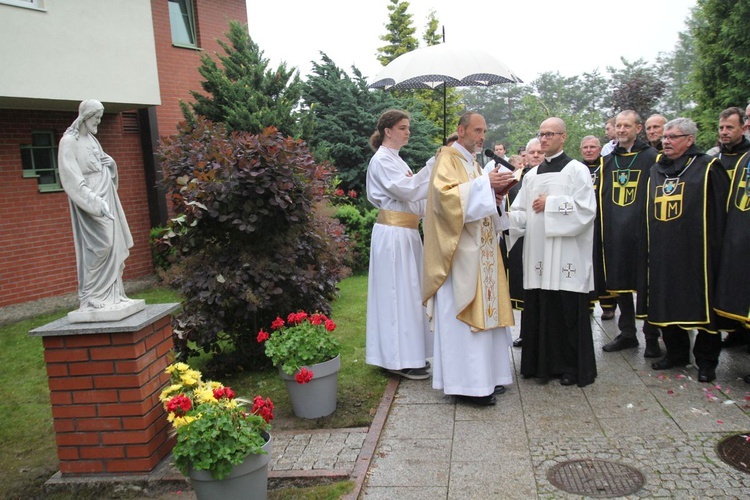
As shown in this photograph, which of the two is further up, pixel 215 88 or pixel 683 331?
pixel 215 88

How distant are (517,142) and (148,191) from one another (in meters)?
16.2

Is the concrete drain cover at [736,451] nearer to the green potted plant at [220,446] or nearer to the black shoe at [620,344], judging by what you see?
the black shoe at [620,344]

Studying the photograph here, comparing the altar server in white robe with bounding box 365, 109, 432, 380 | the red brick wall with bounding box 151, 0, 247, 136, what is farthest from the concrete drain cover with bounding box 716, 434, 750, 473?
the red brick wall with bounding box 151, 0, 247, 136

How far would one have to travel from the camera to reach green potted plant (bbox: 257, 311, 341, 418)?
486 centimetres

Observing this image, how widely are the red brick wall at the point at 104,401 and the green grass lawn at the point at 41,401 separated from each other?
1.01 feet

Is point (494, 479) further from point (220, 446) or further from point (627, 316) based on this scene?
point (627, 316)

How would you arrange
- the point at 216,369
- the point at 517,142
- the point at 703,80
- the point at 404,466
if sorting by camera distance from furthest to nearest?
the point at 517,142, the point at 703,80, the point at 216,369, the point at 404,466

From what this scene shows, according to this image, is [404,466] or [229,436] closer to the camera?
[229,436]

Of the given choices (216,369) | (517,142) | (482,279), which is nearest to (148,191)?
(216,369)

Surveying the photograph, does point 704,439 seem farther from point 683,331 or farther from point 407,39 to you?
point 407,39

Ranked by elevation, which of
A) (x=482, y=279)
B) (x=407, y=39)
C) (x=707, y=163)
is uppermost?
(x=407, y=39)

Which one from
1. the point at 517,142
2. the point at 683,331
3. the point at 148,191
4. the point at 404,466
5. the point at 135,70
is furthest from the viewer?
the point at 517,142

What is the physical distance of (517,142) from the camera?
81.1 ft

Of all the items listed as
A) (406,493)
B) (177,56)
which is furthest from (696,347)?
(177,56)
